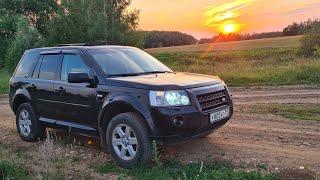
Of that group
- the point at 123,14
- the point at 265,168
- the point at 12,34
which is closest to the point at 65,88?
the point at 265,168

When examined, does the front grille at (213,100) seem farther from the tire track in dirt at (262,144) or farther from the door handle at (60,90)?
the door handle at (60,90)

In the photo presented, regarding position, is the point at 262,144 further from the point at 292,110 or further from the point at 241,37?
the point at 241,37

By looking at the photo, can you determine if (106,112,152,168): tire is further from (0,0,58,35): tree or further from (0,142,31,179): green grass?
(0,0,58,35): tree

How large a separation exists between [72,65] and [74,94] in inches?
Result: 23.5

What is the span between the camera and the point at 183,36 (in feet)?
226

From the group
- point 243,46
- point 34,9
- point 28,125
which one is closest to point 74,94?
point 28,125

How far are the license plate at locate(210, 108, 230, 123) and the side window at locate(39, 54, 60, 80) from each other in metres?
3.09

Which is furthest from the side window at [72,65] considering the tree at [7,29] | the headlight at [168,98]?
the tree at [7,29]

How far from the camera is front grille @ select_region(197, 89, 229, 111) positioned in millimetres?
7364

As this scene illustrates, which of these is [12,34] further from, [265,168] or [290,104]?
[265,168]

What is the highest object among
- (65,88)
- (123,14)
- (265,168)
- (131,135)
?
(123,14)

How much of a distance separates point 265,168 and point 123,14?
28166 mm

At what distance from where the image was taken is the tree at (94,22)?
33156mm

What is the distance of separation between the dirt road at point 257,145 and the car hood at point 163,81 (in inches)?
Answer: 47.1
